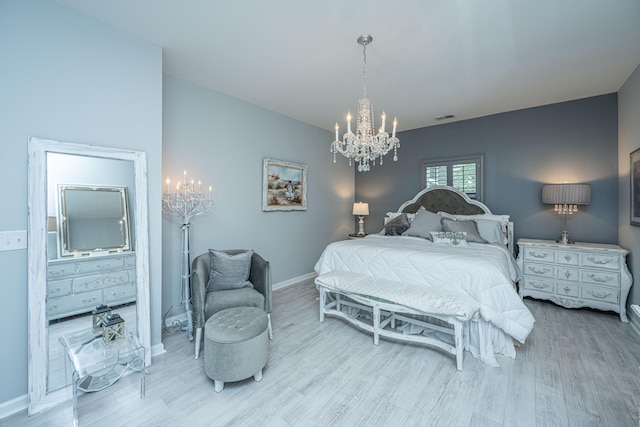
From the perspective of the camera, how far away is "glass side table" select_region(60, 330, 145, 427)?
1797 millimetres

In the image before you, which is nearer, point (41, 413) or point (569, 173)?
point (41, 413)

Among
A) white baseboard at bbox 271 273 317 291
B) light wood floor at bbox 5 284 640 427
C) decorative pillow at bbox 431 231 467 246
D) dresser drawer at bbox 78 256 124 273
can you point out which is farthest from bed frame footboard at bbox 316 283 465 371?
dresser drawer at bbox 78 256 124 273

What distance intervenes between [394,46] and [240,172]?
8.02 feet

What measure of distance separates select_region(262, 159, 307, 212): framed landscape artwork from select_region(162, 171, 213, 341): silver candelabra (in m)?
1.05

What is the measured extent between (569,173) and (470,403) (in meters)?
3.81

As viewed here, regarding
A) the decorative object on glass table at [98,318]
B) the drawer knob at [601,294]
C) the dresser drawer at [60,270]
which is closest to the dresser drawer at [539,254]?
the drawer knob at [601,294]

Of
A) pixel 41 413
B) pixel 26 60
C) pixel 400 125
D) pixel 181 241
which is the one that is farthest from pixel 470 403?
pixel 400 125

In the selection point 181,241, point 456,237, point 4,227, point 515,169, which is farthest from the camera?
Answer: point 515,169

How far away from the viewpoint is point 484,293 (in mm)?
2396

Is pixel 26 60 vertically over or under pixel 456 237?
over

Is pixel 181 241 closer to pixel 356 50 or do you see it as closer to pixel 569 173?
pixel 356 50

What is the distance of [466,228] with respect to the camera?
3771mm

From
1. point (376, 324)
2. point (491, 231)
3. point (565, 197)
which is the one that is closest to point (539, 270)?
point (491, 231)

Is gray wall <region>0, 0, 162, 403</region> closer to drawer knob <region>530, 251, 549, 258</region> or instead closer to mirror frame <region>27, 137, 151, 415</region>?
mirror frame <region>27, 137, 151, 415</region>
